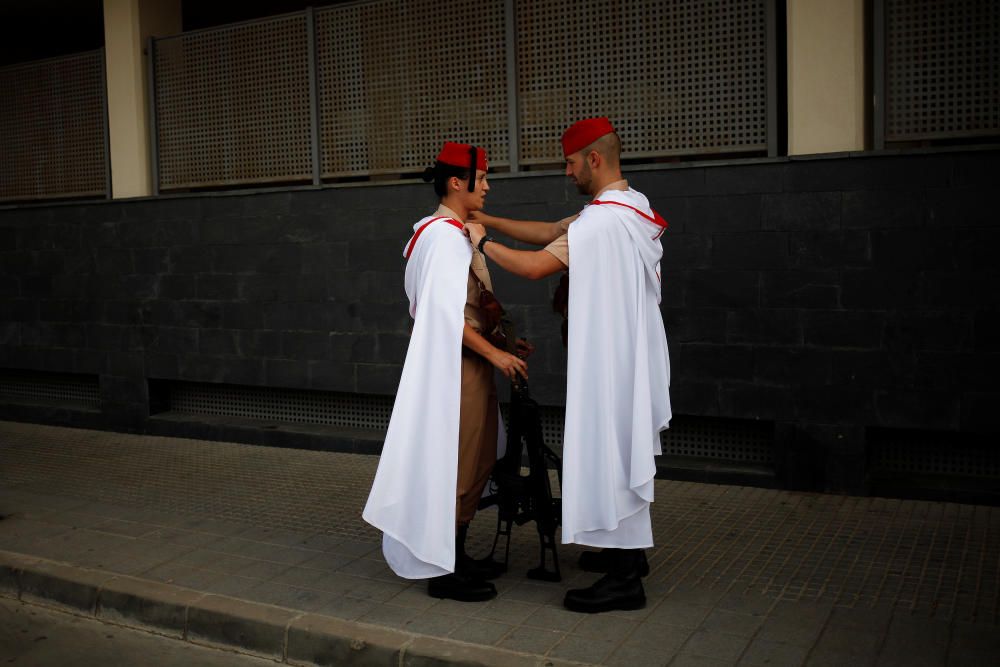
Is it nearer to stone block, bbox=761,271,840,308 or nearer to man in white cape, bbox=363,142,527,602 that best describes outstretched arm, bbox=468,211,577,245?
man in white cape, bbox=363,142,527,602

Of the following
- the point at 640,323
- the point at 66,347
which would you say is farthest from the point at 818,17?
the point at 66,347

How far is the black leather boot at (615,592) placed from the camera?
4617mm

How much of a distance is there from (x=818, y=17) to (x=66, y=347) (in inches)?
304

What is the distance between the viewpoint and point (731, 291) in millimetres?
7020

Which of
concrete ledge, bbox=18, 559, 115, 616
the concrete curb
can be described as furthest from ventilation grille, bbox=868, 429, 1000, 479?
concrete ledge, bbox=18, 559, 115, 616

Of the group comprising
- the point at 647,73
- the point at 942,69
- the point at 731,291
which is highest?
the point at 647,73

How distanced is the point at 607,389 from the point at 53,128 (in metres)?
8.15

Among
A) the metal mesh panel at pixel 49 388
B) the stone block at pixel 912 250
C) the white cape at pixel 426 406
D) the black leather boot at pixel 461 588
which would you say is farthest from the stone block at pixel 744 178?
the metal mesh panel at pixel 49 388

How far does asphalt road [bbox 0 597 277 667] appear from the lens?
15.1 ft

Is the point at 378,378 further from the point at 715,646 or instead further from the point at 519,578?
the point at 715,646

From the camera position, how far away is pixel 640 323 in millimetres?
4586

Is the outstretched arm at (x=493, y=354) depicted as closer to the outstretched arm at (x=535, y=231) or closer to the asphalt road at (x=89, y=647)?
the outstretched arm at (x=535, y=231)

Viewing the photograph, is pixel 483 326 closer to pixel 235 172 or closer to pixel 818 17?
pixel 818 17

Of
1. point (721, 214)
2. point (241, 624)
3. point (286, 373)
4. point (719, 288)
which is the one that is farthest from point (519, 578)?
point (286, 373)
